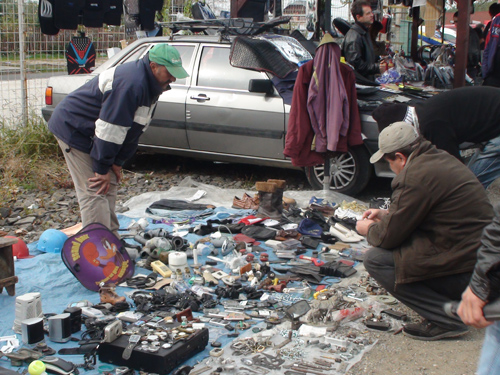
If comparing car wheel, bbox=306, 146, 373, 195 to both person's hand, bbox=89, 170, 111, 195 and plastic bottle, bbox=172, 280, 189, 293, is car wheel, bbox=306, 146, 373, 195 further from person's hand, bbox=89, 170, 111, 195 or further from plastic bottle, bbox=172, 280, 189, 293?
person's hand, bbox=89, 170, 111, 195

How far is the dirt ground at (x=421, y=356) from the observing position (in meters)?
3.32

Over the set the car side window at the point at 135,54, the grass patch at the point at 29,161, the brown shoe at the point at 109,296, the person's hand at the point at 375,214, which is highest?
the car side window at the point at 135,54

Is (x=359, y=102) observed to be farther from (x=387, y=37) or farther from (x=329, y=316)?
(x=387, y=37)

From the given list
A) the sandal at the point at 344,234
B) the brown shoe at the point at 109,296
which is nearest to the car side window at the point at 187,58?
the sandal at the point at 344,234

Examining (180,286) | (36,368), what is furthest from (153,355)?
(180,286)

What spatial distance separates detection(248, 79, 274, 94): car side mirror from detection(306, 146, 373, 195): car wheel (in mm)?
1192

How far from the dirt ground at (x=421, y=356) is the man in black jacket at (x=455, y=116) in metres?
1.60

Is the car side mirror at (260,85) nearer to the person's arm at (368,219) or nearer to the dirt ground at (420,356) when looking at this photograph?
the person's arm at (368,219)

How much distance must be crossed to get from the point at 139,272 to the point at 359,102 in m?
3.59

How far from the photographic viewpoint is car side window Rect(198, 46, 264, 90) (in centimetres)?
738

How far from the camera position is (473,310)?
7.07 feet

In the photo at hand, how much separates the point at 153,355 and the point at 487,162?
4.40 metres

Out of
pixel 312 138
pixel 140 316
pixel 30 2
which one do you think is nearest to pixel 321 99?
pixel 312 138

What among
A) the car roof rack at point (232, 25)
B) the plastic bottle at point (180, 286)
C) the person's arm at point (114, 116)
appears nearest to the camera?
the person's arm at point (114, 116)
